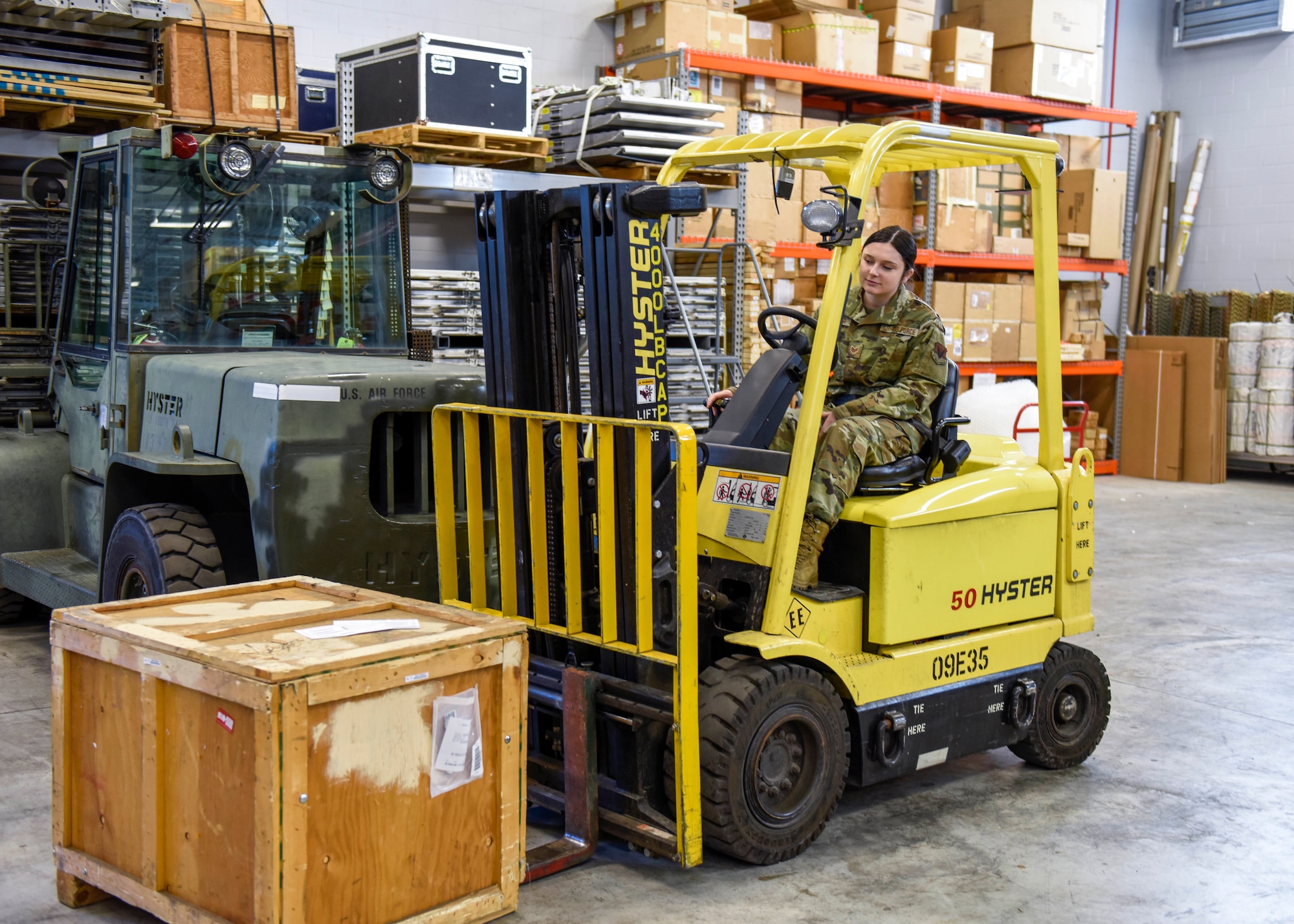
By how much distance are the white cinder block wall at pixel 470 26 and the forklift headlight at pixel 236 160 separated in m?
4.85

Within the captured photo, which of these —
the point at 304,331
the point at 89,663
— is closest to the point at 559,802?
the point at 89,663

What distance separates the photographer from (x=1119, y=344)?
13859mm

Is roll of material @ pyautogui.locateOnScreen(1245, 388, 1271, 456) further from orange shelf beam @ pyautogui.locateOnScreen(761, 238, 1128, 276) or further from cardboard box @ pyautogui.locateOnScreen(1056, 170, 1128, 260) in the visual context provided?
cardboard box @ pyautogui.locateOnScreen(1056, 170, 1128, 260)

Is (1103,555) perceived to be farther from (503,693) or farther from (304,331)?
(503,693)

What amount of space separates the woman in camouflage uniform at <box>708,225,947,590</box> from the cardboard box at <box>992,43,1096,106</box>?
340 inches

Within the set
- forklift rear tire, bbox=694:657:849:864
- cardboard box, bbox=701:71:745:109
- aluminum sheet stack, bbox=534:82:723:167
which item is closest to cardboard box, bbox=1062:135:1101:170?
cardboard box, bbox=701:71:745:109

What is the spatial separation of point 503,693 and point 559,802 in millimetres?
772

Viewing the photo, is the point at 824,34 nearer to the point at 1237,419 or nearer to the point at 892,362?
the point at 1237,419

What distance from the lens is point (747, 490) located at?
412 cm

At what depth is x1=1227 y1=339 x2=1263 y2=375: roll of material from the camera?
1334 cm

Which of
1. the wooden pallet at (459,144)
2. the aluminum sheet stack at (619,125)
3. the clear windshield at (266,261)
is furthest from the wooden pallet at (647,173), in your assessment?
the clear windshield at (266,261)

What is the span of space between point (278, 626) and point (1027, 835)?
2496 millimetres

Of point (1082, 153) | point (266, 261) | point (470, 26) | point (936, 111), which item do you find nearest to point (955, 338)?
point (936, 111)

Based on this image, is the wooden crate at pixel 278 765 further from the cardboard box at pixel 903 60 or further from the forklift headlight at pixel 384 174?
the cardboard box at pixel 903 60
